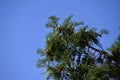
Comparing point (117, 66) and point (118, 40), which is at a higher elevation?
point (118, 40)

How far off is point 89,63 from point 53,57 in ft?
2.66

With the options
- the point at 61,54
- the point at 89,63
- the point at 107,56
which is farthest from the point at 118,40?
the point at 61,54

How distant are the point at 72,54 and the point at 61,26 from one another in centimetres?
70

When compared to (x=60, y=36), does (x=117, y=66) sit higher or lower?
lower

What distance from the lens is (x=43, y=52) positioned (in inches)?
283

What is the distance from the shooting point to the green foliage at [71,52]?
6637 millimetres

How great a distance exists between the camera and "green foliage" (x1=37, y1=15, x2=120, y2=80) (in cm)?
664

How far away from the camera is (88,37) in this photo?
23.2ft

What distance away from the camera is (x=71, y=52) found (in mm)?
6699

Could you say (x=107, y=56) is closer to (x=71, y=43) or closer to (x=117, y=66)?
(x=117, y=66)

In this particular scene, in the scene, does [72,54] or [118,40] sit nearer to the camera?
[72,54]

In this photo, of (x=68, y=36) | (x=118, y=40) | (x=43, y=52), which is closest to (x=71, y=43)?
(x=68, y=36)

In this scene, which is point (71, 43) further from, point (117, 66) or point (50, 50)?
point (117, 66)

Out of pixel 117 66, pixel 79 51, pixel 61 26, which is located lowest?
pixel 117 66
